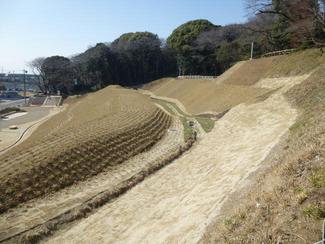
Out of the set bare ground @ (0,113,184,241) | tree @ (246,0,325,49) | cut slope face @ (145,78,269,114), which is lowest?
bare ground @ (0,113,184,241)

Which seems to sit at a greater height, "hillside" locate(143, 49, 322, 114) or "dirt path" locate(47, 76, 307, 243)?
"hillside" locate(143, 49, 322, 114)

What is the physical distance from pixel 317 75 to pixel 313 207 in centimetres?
1681

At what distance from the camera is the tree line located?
5403cm

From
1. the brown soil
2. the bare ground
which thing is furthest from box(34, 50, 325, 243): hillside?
the bare ground

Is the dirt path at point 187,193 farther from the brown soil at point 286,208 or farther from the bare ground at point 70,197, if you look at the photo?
the brown soil at point 286,208

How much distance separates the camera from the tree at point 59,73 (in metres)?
83.2

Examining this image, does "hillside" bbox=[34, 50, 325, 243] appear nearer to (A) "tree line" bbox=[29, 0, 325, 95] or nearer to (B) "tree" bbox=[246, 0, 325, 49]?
(B) "tree" bbox=[246, 0, 325, 49]

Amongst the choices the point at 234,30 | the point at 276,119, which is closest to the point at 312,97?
the point at 276,119

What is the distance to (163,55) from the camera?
3324 inches

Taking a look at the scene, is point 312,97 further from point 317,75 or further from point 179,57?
point 179,57

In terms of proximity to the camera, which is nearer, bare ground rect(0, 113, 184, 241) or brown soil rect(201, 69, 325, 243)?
brown soil rect(201, 69, 325, 243)

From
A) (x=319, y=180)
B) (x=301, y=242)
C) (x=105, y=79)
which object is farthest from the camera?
(x=105, y=79)

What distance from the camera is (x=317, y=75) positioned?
21.1m

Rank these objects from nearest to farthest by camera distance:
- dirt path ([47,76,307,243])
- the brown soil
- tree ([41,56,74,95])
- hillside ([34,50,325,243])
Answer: the brown soil
hillside ([34,50,325,243])
dirt path ([47,76,307,243])
tree ([41,56,74,95])
